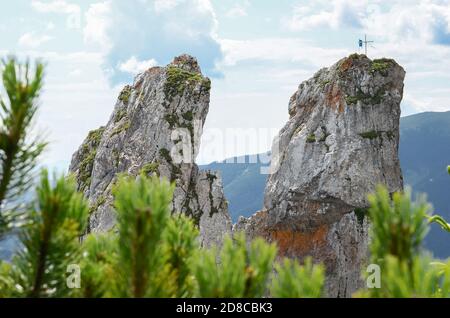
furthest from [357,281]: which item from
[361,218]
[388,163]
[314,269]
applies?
[314,269]

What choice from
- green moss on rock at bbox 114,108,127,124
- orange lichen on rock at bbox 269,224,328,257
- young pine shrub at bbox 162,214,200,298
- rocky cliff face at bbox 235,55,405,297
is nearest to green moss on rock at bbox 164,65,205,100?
green moss on rock at bbox 114,108,127,124

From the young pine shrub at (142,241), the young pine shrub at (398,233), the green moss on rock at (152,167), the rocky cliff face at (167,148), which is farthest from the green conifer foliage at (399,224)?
the green moss on rock at (152,167)

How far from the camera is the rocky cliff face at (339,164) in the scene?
47.7m

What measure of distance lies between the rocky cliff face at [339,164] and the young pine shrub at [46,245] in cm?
4592

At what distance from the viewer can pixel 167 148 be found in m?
44.6

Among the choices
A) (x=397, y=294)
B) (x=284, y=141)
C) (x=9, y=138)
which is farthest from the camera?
(x=284, y=141)

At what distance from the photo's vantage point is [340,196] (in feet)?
158

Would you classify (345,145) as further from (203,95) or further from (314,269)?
(314,269)

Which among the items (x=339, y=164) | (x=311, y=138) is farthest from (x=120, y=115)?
(x=339, y=164)

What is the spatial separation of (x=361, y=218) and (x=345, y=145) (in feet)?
21.1

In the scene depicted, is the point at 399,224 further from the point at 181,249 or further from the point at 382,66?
the point at 382,66

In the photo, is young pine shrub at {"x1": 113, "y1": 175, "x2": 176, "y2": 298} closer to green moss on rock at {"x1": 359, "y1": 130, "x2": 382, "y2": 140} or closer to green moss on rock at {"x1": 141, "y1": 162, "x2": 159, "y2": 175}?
green moss on rock at {"x1": 141, "y1": 162, "x2": 159, "y2": 175}

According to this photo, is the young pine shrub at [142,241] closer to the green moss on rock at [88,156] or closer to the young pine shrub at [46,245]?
the young pine shrub at [46,245]

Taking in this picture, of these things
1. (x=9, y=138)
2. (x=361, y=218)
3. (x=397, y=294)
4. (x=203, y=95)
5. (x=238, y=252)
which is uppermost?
(x=203, y=95)
